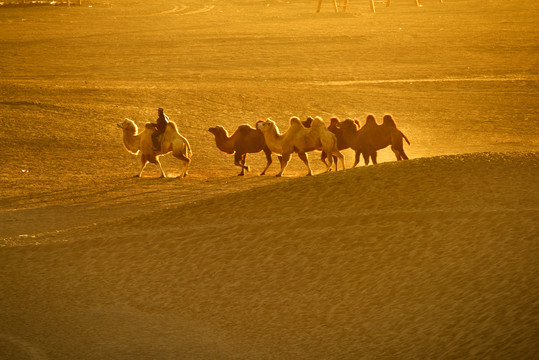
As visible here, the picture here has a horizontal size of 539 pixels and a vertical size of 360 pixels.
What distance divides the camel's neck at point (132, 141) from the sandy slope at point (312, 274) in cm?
618

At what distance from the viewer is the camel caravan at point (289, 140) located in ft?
60.8

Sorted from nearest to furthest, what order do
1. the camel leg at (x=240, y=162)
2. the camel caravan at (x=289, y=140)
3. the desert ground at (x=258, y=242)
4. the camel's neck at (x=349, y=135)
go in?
1. the desert ground at (x=258, y=242)
2. the camel caravan at (x=289, y=140)
3. the camel's neck at (x=349, y=135)
4. the camel leg at (x=240, y=162)

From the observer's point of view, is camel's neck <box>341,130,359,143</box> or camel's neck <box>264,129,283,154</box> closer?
camel's neck <box>341,130,359,143</box>

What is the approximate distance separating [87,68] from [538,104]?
16661 mm

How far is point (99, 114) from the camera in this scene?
25000mm

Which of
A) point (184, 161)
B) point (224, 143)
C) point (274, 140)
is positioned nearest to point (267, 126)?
point (274, 140)

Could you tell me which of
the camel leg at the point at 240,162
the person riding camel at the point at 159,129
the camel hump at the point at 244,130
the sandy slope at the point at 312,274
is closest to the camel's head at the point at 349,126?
the camel hump at the point at 244,130

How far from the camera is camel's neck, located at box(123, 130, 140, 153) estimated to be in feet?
64.8

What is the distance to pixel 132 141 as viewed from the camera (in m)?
19.8

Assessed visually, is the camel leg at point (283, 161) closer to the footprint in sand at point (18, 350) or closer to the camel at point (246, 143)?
the camel at point (246, 143)

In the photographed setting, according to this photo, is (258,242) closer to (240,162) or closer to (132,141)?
(240,162)

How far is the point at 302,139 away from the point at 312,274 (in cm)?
848

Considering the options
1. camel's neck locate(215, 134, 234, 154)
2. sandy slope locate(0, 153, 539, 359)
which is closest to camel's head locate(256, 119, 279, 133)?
camel's neck locate(215, 134, 234, 154)

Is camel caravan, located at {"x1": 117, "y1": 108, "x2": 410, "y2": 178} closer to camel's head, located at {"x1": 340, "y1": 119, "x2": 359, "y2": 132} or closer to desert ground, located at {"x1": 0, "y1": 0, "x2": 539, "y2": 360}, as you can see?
camel's head, located at {"x1": 340, "y1": 119, "x2": 359, "y2": 132}
